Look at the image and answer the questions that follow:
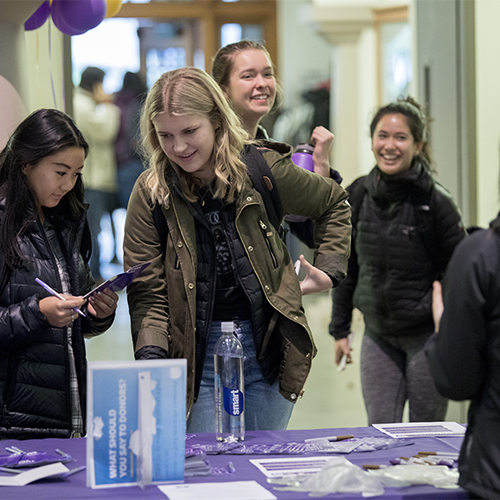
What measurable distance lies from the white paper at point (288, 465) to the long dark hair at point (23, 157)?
0.85 meters

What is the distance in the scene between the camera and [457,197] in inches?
152

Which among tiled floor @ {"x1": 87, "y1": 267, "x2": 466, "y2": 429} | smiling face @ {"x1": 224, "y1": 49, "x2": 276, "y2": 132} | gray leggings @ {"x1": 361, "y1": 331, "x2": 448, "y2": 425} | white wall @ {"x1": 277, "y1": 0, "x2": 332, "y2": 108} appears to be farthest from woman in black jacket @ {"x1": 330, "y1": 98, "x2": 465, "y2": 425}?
white wall @ {"x1": 277, "y1": 0, "x2": 332, "y2": 108}

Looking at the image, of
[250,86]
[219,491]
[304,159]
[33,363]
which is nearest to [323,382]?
[304,159]

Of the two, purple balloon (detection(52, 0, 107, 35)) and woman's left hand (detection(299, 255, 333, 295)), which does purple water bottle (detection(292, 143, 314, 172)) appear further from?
purple balloon (detection(52, 0, 107, 35))

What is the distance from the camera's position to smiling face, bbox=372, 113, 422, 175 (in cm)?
289

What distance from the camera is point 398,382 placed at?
9.29 ft

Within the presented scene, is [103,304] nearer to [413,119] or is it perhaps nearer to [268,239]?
[268,239]

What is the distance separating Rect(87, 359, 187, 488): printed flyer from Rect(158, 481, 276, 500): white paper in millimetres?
59

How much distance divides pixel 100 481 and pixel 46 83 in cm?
182

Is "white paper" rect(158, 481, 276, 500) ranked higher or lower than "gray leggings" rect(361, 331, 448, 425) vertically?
higher


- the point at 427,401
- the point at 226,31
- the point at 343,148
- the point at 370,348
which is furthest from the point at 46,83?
the point at 226,31

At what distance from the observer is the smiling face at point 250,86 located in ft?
7.93

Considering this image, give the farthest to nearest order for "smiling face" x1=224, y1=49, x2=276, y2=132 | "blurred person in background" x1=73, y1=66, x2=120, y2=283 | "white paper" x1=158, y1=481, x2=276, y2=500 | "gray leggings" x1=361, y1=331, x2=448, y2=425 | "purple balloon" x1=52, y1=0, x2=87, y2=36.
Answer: "blurred person in background" x1=73, y1=66, x2=120, y2=283, "gray leggings" x1=361, y1=331, x2=448, y2=425, "purple balloon" x1=52, y1=0, x2=87, y2=36, "smiling face" x1=224, y1=49, x2=276, y2=132, "white paper" x1=158, y1=481, x2=276, y2=500

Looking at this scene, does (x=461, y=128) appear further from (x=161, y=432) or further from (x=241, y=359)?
(x=161, y=432)
